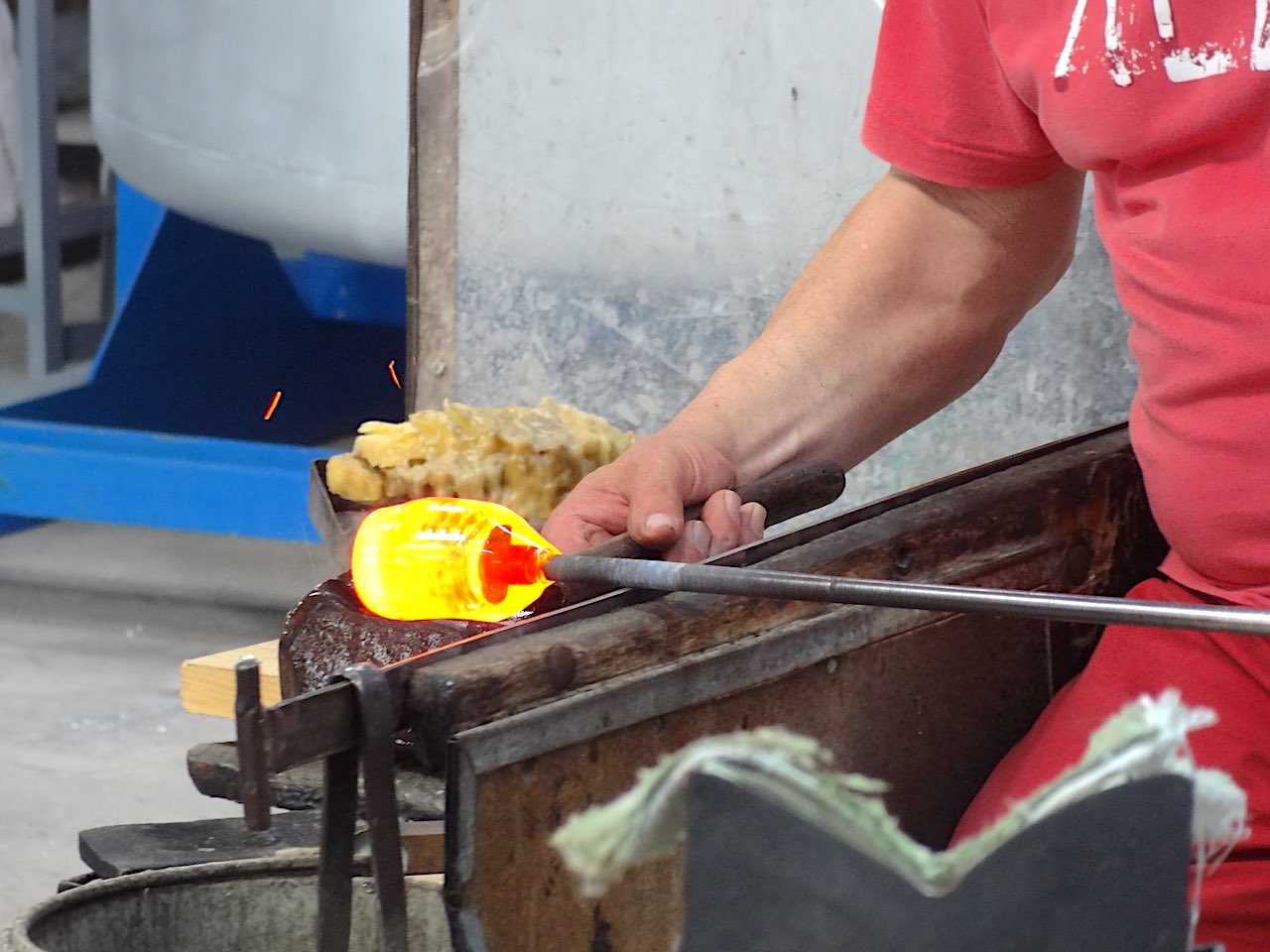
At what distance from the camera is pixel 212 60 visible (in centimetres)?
263

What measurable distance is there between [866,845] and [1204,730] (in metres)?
0.49

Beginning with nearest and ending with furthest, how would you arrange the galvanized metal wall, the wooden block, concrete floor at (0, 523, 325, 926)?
the wooden block, the galvanized metal wall, concrete floor at (0, 523, 325, 926)

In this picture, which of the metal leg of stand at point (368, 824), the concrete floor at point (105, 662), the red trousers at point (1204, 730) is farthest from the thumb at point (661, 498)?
the concrete floor at point (105, 662)

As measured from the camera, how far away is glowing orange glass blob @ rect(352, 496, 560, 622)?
96 centimetres

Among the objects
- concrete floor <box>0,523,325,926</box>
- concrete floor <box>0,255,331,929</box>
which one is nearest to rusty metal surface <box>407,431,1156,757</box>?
concrete floor <box>0,255,331,929</box>

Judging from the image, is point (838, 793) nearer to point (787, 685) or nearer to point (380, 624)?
point (787, 685)

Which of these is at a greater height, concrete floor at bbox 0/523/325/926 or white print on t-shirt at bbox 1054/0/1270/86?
white print on t-shirt at bbox 1054/0/1270/86

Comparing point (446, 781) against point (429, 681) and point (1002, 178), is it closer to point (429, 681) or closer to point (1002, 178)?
point (429, 681)

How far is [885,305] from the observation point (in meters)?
1.18

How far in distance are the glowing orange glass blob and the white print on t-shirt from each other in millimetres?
405

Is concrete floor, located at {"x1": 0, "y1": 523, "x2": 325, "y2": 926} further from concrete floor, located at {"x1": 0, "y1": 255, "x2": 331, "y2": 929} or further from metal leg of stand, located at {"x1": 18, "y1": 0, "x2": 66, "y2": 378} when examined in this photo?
metal leg of stand, located at {"x1": 18, "y1": 0, "x2": 66, "y2": 378}

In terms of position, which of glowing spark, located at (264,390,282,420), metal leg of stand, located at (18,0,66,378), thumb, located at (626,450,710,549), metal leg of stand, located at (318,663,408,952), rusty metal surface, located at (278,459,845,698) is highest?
metal leg of stand, located at (318,663,408,952)

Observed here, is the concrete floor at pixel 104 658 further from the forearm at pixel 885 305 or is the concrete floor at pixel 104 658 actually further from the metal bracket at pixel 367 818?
the metal bracket at pixel 367 818

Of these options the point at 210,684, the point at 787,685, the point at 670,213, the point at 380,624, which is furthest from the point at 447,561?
the point at 670,213
